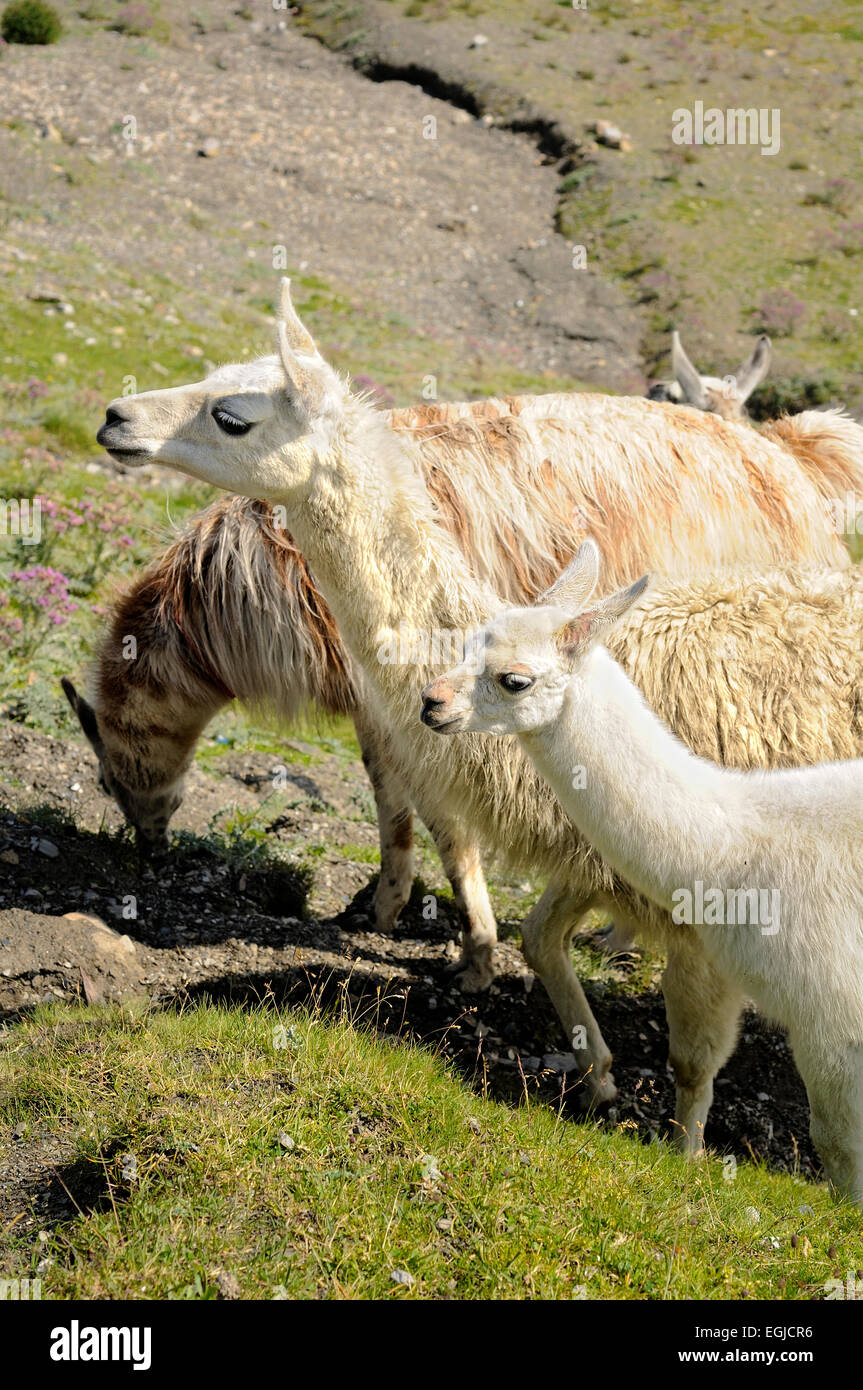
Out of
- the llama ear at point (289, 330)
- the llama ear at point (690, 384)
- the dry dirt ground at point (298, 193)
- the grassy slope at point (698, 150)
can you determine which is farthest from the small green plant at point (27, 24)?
the llama ear at point (289, 330)

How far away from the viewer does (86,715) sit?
7.08 m

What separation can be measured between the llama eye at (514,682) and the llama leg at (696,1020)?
152 cm

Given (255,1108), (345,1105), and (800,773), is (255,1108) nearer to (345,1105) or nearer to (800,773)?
(345,1105)

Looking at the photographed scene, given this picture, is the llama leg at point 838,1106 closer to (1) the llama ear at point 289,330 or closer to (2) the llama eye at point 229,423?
(2) the llama eye at point 229,423

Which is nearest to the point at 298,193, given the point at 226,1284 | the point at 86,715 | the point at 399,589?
the point at 86,715

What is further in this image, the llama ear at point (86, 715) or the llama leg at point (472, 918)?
the llama ear at point (86, 715)

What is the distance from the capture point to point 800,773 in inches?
175

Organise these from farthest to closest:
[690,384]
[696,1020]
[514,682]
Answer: [690,384], [696,1020], [514,682]

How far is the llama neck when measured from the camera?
420cm

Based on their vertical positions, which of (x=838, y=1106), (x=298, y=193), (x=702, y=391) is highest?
(x=298, y=193)

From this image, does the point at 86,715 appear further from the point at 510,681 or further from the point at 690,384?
the point at 690,384

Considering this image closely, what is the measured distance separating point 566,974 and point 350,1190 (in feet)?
7.33

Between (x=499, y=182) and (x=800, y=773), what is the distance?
2924cm

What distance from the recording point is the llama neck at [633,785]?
420 cm
